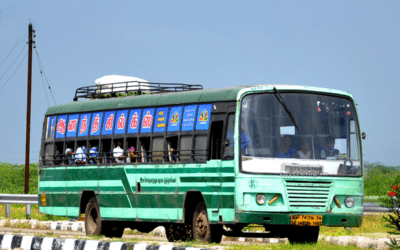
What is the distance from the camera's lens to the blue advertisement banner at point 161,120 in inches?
661

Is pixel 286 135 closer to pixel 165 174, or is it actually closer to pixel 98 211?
pixel 165 174

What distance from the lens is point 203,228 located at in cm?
1536

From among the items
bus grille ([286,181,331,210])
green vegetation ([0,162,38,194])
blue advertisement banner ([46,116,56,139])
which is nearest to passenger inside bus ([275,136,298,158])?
bus grille ([286,181,331,210])

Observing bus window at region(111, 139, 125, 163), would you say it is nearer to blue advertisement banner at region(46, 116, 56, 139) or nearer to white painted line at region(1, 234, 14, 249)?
blue advertisement banner at region(46, 116, 56, 139)

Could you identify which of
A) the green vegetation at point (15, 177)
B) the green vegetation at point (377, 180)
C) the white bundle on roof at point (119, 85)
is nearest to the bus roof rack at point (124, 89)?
the white bundle on roof at point (119, 85)

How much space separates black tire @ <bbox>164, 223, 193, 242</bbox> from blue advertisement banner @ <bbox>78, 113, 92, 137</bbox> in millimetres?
3132

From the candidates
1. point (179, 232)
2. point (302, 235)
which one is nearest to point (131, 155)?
point (179, 232)

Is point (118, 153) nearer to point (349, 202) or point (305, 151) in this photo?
point (305, 151)

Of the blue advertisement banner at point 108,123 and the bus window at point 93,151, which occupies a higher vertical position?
the blue advertisement banner at point 108,123

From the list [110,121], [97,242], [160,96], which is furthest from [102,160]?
[97,242]

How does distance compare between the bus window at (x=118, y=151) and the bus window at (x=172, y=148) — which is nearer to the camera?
the bus window at (x=172, y=148)

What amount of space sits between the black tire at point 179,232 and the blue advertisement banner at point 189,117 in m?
1.81

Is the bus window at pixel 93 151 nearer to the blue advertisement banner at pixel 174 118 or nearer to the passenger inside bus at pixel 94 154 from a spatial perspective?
the passenger inside bus at pixel 94 154

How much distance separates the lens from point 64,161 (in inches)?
785
